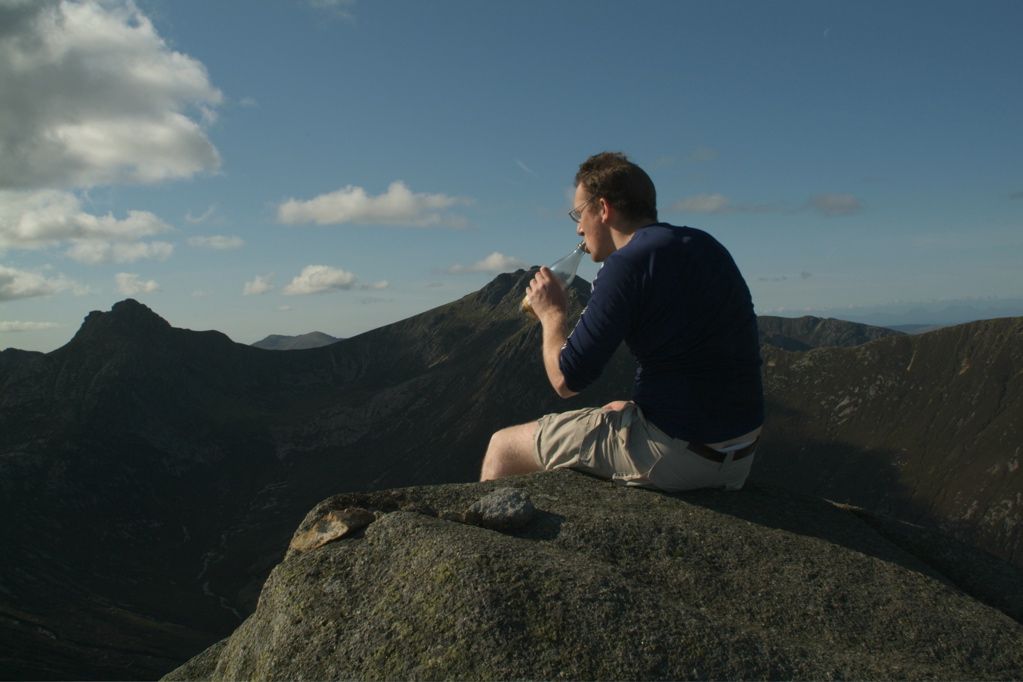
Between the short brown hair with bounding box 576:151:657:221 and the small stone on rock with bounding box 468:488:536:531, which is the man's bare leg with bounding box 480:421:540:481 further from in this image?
the short brown hair with bounding box 576:151:657:221

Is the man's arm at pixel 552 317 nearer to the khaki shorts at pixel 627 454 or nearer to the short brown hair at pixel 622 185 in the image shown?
the khaki shorts at pixel 627 454

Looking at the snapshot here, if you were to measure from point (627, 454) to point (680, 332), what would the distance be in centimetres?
189

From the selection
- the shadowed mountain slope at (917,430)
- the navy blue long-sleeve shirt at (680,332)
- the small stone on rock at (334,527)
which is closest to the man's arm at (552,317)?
the navy blue long-sleeve shirt at (680,332)

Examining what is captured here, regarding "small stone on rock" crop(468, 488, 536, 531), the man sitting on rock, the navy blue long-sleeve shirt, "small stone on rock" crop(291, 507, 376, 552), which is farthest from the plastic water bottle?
"small stone on rock" crop(291, 507, 376, 552)

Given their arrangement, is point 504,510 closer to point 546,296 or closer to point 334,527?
point 334,527

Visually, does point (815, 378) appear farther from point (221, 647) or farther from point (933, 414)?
point (221, 647)

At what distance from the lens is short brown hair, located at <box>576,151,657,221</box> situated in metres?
7.40

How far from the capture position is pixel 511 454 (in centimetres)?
920

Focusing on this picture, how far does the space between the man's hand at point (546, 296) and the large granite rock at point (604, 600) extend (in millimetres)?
2258

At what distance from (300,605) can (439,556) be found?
4.61ft

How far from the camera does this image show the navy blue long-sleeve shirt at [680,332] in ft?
22.8

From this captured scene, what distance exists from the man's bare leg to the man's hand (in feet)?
5.48

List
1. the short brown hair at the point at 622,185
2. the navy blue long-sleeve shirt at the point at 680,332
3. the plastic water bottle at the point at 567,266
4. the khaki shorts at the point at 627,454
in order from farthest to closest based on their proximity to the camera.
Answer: the plastic water bottle at the point at 567,266
the khaki shorts at the point at 627,454
the short brown hair at the point at 622,185
the navy blue long-sleeve shirt at the point at 680,332

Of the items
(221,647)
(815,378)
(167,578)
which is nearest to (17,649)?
(167,578)
